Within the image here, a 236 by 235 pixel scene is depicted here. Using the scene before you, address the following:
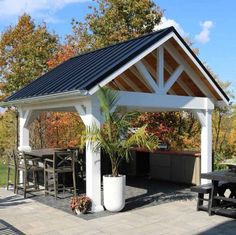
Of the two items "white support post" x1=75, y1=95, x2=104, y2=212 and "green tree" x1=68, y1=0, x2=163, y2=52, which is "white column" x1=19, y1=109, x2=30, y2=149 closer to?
"white support post" x1=75, y1=95, x2=104, y2=212

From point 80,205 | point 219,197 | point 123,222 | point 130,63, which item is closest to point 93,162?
point 80,205

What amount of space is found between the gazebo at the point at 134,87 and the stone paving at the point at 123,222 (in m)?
0.81

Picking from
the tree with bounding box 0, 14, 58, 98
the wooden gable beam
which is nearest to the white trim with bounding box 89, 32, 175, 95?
the wooden gable beam

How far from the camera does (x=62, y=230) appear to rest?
21.6 ft

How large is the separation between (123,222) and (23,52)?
1761 centimetres

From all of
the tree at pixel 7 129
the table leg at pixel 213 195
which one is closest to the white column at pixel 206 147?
the table leg at pixel 213 195

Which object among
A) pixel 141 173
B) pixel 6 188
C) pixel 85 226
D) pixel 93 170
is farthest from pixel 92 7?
pixel 85 226

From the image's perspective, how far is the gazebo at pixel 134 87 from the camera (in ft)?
25.7

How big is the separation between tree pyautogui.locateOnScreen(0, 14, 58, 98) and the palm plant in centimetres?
1477

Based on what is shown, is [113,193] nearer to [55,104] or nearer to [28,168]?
[55,104]

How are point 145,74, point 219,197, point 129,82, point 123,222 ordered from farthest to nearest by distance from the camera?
1. point 129,82
2. point 145,74
3. point 219,197
4. point 123,222

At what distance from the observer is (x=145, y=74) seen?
8.95m

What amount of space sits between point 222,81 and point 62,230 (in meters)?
17.7

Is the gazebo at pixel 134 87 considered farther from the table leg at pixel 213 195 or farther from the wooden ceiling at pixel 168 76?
the table leg at pixel 213 195
